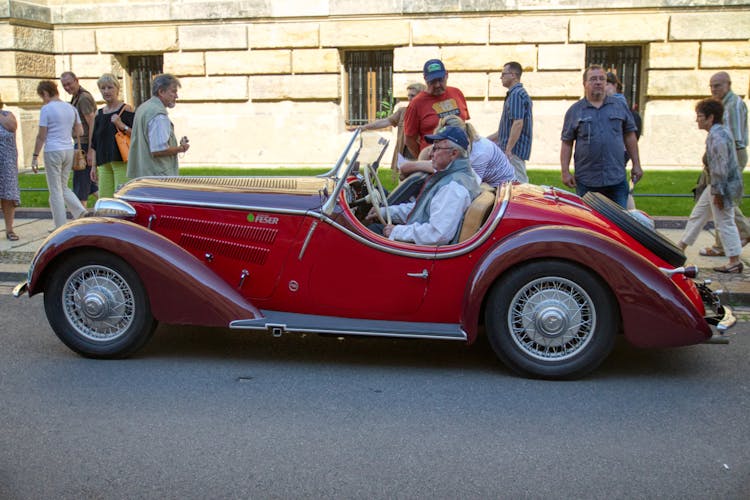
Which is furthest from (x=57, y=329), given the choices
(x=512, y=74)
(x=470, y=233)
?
(x=512, y=74)

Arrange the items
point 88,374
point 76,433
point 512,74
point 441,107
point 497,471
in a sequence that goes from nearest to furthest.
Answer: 1. point 497,471
2. point 76,433
3. point 88,374
4. point 441,107
5. point 512,74

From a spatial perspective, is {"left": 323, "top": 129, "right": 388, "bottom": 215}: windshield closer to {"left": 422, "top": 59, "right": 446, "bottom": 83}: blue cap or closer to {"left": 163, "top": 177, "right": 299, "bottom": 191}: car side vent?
{"left": 163, "top": 177, "right": 299, "bottom": 191}: car side vent

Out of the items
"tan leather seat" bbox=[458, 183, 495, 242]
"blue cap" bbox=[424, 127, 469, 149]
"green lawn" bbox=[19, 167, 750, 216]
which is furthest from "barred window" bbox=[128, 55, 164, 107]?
"tan leather seat" bbox=[458, 183, 495, 242]

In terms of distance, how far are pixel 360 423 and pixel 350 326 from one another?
85cm

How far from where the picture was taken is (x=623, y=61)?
15.8m

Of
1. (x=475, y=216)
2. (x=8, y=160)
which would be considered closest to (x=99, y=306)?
(x=475, y=216)

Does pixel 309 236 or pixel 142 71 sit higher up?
pixel 142 71

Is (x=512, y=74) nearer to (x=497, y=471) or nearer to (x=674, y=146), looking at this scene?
(x=497, y=471)

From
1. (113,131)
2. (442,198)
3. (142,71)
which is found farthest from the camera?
(142,71)

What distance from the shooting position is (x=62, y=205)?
904cm

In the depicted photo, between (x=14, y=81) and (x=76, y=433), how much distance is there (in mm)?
13742

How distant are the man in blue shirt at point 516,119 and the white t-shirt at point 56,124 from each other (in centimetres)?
488

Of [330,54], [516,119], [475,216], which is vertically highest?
[330,54]

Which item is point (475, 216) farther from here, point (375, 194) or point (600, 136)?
point (600, 136)
